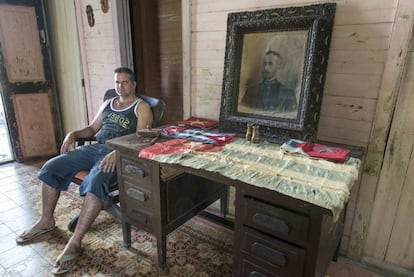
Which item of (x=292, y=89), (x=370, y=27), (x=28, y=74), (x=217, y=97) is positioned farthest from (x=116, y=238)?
(x=28, y=74)

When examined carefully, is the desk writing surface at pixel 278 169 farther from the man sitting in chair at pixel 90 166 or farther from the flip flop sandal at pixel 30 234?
the flip flop sandal at pixel 30 234

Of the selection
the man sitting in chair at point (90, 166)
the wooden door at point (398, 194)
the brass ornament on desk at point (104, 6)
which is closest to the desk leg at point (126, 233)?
the man sitting in chair at point (90, 166)

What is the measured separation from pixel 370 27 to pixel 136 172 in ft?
4.83

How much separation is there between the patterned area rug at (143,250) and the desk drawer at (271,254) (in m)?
0.52

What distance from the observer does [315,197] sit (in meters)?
0.96

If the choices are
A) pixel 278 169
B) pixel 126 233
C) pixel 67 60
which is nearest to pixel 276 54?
pixel 278 169

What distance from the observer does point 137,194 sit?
1569mm

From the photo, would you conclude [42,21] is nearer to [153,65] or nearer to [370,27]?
[153,65]

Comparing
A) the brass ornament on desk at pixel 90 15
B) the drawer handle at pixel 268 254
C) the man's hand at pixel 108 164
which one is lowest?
the drawer handle at pixel 268 254

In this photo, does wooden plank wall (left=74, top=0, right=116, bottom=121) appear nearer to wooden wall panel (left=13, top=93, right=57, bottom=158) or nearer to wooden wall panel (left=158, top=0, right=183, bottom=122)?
wooden wall panel (left=158, top=0, right=183, bottom=122)

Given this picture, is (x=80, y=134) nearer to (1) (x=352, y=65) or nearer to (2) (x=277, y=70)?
(2) (x=277, y=70)

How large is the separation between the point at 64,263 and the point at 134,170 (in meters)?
0.73

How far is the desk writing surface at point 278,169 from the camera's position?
3.24 ft

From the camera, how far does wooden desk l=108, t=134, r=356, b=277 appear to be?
103 cm
